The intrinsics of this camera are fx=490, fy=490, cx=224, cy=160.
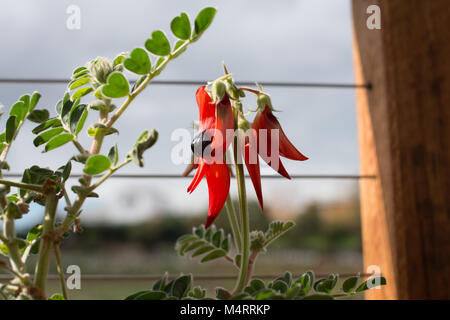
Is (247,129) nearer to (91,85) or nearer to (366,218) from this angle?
(91,85)

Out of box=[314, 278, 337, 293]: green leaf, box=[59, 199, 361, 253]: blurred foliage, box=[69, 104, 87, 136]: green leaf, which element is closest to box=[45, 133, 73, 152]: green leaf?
box=[69, 104, 87, 136]: green leaf

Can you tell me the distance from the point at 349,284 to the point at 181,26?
0.82ft

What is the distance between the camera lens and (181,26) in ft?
1.17

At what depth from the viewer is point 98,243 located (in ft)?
67.3

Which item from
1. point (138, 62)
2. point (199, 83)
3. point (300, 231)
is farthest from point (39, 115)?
point (300, 231)

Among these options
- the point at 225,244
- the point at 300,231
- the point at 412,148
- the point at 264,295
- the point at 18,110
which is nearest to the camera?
the point at 264,295

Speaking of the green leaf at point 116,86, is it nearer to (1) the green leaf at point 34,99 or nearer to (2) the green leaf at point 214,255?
(1) the green leaf at point 34,99

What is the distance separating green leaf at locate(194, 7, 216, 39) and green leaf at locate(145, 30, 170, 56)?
0.03m

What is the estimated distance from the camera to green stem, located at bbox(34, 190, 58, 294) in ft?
1.00

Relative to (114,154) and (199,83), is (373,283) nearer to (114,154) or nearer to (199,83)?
(114,154)

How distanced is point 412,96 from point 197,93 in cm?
58

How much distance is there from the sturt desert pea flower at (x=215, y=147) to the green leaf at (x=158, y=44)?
5cm

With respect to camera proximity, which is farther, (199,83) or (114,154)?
(199,83)

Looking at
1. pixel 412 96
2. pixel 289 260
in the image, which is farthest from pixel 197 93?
pixel 289 260
